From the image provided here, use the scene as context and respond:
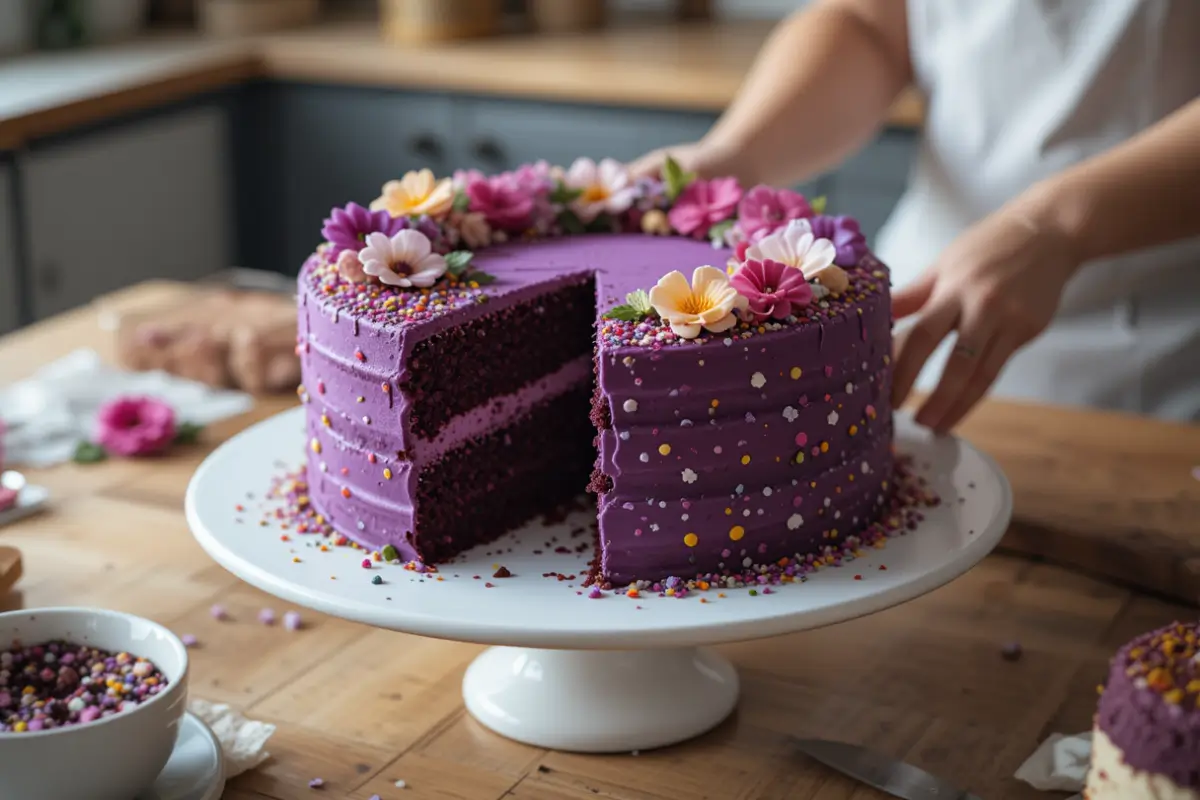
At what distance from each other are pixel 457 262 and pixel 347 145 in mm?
2252

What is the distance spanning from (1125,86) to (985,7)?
24 centimetres

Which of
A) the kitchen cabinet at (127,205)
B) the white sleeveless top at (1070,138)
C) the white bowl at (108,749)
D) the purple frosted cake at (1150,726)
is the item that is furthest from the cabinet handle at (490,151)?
the purple frosted cake at (1150,726)

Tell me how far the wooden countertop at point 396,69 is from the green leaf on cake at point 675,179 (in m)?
1.29

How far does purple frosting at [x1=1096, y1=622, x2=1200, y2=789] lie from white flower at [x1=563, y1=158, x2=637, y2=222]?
37.4 inches

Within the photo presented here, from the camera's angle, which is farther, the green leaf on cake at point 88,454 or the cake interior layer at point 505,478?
the green leaf on cake at point 88,454

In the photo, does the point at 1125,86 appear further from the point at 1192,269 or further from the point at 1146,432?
the point at 1146,432

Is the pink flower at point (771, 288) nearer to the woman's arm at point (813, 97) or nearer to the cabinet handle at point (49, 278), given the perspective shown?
the woman's arm at point (813, 97)

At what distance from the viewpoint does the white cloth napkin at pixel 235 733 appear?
4.49ft

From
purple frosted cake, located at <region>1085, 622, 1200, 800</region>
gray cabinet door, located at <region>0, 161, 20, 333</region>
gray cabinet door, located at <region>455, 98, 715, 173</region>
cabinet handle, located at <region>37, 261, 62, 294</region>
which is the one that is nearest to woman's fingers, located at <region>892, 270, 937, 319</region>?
purple frosted cake, located at <region>1085, 622, 1200, 800</region>

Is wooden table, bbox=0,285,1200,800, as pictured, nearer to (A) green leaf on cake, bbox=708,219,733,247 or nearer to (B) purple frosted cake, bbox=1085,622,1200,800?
(B) purple frosted cake, bbox=1085,622,1200,800

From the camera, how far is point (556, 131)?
3.47 meters

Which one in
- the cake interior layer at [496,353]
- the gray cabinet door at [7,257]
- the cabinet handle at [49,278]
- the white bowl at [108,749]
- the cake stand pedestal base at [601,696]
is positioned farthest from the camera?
the cabinet handle at [49,278]

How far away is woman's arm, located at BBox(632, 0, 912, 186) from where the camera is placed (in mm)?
2176

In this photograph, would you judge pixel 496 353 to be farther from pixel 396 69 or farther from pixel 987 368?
pixel 396 69
